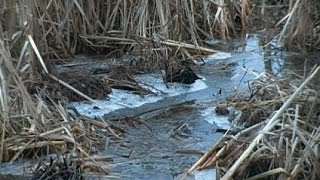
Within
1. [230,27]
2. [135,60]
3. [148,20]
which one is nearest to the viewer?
[135,60]

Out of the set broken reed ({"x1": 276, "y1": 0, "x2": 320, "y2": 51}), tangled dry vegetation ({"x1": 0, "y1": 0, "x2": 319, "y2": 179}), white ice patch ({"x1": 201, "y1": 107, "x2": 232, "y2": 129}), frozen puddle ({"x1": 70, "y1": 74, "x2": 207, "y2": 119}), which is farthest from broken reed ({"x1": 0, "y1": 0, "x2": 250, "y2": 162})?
white ice patch ({"x1": 201, "y1": 107, "x2": 232, "y2": 129})

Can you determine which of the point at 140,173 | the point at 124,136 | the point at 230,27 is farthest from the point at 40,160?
the point at 230,27

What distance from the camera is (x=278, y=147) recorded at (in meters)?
3.03

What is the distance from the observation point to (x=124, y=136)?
3807 millimetres

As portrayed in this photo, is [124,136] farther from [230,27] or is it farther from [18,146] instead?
[230,27]

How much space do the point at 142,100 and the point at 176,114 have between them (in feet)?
0.92

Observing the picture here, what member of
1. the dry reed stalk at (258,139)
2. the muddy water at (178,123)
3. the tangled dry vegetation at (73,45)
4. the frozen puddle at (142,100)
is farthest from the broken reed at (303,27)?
the dry reed stalk at (258,139)

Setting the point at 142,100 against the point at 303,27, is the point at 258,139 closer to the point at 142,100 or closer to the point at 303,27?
the point at 142,100

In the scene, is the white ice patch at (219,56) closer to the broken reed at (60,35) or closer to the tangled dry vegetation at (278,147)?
the broken reed at (60,35)

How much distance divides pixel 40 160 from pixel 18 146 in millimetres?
222

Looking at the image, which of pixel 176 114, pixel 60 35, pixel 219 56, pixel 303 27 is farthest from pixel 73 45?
pixel 303 27

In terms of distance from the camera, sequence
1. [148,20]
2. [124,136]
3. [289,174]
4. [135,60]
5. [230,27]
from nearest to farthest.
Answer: [289,174] < [124,136] < [135,60] < [148,20] < [230,27]

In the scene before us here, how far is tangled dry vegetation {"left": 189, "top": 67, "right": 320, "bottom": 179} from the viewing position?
2959mm

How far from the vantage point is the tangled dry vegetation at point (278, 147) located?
2959 millimetres
